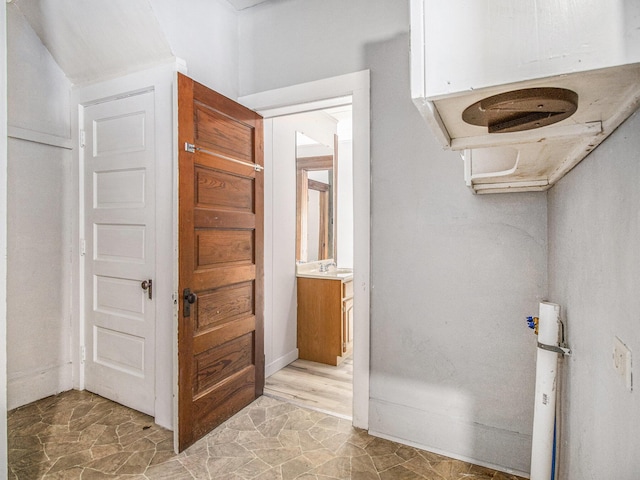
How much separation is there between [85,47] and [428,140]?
2424 millimetres

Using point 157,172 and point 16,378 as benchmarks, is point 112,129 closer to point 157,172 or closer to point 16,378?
point 157,172

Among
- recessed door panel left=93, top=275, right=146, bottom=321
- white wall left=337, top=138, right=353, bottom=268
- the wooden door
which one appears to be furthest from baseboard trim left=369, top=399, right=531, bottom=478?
white wall left=337, top=138, right=353, bottom=268

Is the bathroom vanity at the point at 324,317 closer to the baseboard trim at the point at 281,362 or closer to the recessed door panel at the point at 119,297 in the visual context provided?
the baseboard trim at the point at 281,362

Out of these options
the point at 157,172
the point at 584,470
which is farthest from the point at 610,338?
the point at 157,172

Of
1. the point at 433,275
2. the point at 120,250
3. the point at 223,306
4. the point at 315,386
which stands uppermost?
the point at 120,250

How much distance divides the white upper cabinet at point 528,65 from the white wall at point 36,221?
2932mm

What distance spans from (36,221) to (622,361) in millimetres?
3324

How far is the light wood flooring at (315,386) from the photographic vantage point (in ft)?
8.73

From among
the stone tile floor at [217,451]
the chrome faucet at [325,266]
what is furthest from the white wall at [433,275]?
the chrome faucet at [325,266]

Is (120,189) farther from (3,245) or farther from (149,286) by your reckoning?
(3,245)

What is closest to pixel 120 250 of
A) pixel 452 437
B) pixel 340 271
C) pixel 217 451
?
pixel 217 451

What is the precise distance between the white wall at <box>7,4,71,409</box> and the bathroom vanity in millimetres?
1999

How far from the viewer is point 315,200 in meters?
4.11

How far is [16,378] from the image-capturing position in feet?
8.17
